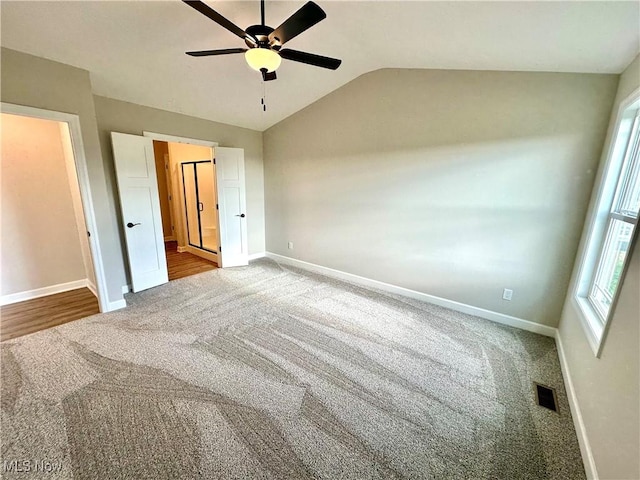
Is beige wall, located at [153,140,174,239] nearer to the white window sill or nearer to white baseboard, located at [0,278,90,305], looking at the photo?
white baseboard, located at [0,278,90,305]

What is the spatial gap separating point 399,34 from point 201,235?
15.9 feet

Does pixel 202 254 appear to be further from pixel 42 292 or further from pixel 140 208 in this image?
pixel 42 292

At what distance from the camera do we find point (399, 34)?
2.35m

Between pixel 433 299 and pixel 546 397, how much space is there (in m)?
1.50

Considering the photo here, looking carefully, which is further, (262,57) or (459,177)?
(459,177)

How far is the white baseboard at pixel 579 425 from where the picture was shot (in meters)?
1.40

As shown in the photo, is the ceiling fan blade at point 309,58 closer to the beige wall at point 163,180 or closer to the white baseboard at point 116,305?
the white baseboard at point 116,305

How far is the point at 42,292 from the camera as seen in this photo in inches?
134

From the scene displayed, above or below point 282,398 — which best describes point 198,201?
above

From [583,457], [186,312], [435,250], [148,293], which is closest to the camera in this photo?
[583,457]

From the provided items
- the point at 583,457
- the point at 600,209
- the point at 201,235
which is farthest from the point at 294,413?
the point at 201,235

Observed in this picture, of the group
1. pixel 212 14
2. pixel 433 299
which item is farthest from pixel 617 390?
pixel 212 14

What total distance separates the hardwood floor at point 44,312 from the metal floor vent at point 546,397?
4.44 metres

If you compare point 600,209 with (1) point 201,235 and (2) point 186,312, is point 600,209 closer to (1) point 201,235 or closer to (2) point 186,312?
(2) point 186,312
